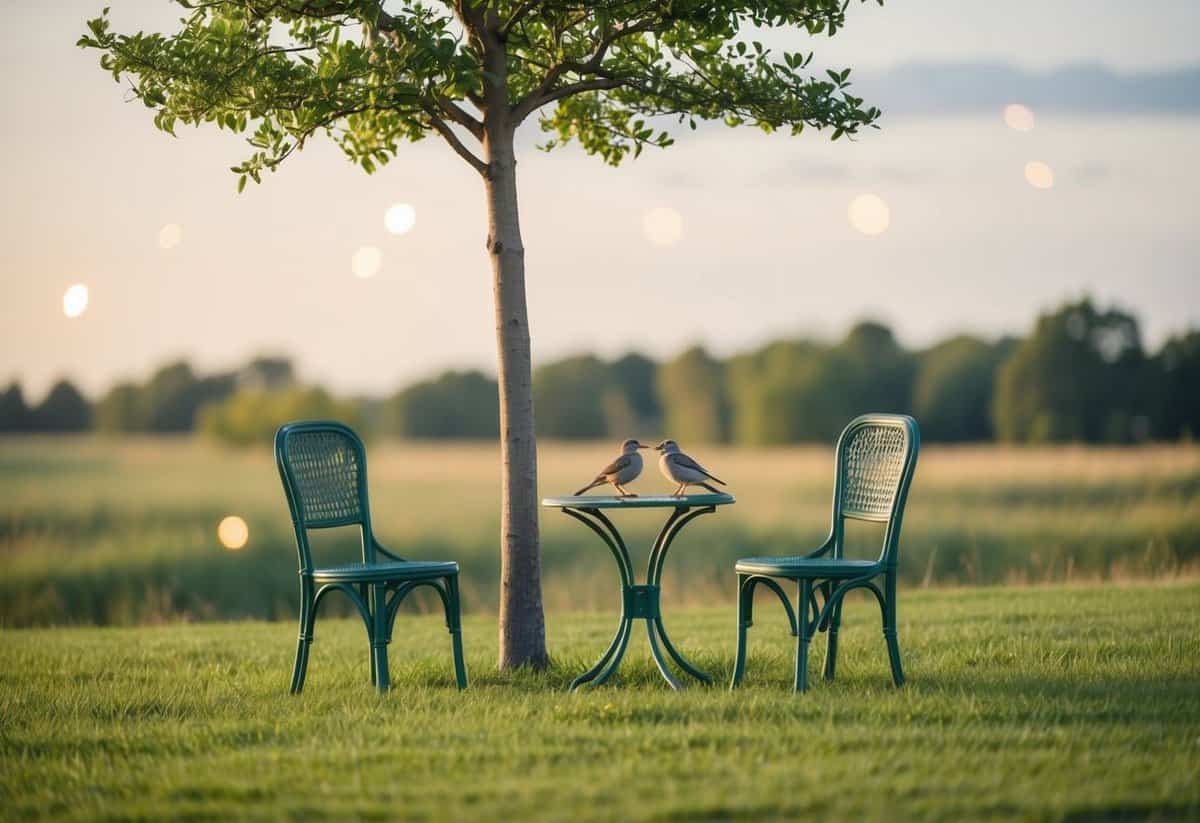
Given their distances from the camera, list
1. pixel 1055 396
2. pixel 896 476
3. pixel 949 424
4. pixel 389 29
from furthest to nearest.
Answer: pixel 949 424 → pixel 1055 396 → pixel 389 29 → pixel 896 476

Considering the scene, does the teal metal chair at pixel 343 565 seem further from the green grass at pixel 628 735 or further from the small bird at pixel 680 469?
the small bird at pixel 680 469

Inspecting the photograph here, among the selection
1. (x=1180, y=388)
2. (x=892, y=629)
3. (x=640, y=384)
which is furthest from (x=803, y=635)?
(x=640, y=384)

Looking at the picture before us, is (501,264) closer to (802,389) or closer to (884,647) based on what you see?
(884,647)

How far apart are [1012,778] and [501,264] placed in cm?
326

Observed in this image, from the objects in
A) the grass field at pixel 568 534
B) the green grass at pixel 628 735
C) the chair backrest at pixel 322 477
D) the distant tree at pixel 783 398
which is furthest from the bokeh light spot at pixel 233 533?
the distant tree at pixel 783 398

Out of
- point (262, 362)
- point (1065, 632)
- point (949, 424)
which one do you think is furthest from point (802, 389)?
point (1065, 632)

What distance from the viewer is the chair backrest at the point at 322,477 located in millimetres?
6160

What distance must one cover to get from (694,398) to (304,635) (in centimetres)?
3595

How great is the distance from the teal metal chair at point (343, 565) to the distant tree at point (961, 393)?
29951mm

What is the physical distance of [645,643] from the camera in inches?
310

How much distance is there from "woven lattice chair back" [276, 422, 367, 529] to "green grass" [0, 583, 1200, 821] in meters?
0.79

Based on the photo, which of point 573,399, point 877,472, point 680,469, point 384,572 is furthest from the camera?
point 573,399

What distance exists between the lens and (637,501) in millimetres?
5738

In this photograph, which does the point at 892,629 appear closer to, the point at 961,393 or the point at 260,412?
the point at 961,393
